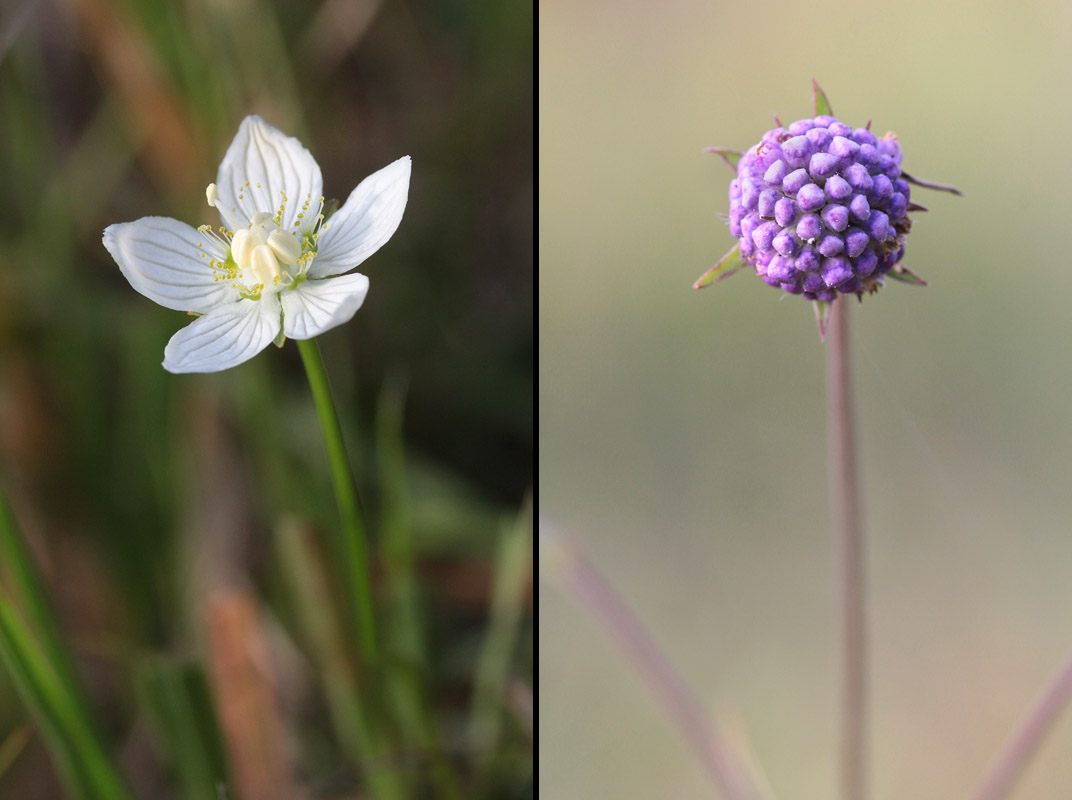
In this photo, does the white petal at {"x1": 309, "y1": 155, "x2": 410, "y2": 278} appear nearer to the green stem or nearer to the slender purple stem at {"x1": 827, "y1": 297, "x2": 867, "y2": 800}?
the green stem

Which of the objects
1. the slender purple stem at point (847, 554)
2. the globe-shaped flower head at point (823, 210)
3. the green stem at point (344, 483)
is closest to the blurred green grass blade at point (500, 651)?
the green stem at point (344, 483)

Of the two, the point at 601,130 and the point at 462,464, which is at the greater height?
the point at 601,130

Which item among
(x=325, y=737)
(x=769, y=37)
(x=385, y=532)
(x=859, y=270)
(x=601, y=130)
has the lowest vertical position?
(x=325, y=737)

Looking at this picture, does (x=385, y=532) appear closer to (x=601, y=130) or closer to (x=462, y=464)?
(x=462, y=464)

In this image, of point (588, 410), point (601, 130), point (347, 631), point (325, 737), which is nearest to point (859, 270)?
point (347, 631)

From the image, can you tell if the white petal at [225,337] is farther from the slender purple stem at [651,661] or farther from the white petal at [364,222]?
the slender purple stem at [651,661]

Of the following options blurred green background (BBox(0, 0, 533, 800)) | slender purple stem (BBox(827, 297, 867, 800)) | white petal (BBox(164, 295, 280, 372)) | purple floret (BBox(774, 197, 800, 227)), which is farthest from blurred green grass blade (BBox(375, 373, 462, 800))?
purple floret (BBox(774, 197, 800, 227))
